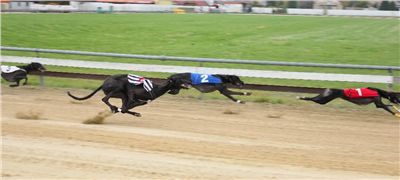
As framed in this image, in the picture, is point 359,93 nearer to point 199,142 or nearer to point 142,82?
point 199,142

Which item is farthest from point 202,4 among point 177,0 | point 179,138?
point 179,138

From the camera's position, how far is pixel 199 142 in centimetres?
641

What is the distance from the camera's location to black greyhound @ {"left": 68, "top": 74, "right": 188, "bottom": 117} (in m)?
7.52

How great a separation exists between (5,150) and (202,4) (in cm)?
7247

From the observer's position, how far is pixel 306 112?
29.3 ft

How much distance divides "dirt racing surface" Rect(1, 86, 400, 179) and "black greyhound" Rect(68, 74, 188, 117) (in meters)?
0.27

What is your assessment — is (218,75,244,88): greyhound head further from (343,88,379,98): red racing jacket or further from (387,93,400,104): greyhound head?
(387,93,400,104): greyhound head

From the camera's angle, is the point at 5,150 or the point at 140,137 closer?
the point at 5,150

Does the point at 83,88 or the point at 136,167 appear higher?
the point at 136,167

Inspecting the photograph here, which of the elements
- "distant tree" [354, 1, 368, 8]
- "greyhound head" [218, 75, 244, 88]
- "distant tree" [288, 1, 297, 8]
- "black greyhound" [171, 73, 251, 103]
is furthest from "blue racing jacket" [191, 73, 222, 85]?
"distant tree" [288, 1, 297, 8]

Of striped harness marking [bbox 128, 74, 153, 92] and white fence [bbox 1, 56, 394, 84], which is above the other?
striped harness marking [bbox 128, 74, 153, 92]

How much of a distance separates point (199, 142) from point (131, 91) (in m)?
1.54

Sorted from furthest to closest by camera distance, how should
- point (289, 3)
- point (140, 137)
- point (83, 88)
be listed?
point (289, 3)
point (83, 88)
point (140, 137)

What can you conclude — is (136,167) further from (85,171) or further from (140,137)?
(140,137)
